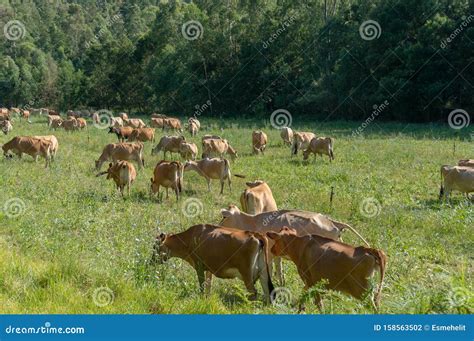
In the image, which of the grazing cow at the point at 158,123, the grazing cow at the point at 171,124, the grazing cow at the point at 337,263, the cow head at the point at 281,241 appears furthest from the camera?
the grazing cow at the point at 158,123

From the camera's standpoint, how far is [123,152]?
65.3 feet

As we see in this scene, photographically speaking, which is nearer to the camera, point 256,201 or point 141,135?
point 256,201

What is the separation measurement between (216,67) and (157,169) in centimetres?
3838

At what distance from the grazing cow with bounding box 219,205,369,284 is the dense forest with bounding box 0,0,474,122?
99.9 ft

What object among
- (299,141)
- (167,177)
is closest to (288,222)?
(167,177)

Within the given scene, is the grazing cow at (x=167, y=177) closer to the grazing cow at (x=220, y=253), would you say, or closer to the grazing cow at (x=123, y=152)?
the grazing cow at (x=123, y=152)

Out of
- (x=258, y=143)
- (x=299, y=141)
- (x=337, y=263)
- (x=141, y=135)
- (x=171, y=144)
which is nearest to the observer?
(x=337, y=263)

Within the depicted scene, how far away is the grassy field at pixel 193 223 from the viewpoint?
623 centimetres

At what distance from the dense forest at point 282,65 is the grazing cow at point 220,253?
3243 centimetres

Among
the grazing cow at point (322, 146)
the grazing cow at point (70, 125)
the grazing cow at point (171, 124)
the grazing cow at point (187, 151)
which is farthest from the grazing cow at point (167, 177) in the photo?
the grazing cow at point (70, 125)

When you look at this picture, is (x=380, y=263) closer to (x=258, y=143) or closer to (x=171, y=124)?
(x=258, y=143)

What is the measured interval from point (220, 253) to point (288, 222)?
1961 millimetres

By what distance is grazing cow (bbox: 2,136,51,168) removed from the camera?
20.4 metres

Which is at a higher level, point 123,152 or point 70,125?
point 70,125
